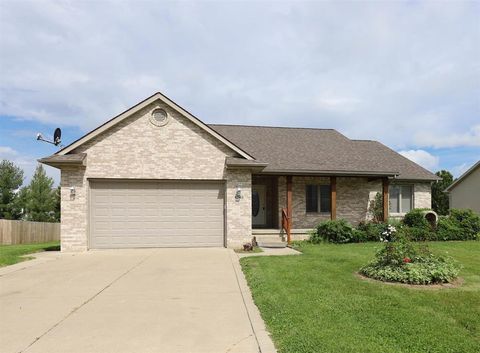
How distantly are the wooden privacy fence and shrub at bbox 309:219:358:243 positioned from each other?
18.3 metres

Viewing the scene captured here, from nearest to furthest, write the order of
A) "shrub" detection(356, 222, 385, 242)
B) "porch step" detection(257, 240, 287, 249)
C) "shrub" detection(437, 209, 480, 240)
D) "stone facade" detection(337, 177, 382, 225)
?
"porch step" detection(257, 240, 287, 249), "shrub" detection(356, 222, 385, 242), "shrub" detection(437, 209, 480, 240), "stone facade" detection(337, 177, 382, 225)

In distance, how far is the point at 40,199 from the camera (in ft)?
159

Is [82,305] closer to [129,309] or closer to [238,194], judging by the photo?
[129,309]

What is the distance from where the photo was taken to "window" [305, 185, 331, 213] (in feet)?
63.7

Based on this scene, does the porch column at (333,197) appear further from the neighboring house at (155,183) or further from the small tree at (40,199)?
the small tree at (40,199)

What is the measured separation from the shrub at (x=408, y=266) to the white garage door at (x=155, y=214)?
720 centimetres

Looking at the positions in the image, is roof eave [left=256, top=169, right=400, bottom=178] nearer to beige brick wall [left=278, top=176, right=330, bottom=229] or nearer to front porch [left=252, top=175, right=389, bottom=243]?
front porch [left=252, top=175, right=389, bottom=243]

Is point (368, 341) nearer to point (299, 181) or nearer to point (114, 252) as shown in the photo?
point (114, 252)

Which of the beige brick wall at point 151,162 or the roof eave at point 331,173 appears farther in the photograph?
the roof eave at point 331,173

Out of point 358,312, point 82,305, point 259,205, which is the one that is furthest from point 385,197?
point 82,305

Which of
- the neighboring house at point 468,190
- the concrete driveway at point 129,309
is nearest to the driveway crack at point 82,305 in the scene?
the concrete driveway at point 129,309

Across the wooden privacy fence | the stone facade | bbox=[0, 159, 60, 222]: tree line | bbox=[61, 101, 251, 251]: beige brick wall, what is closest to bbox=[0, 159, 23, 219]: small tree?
bbox=[0, 159, 60, 222]: tree line

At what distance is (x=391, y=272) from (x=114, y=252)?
944cm

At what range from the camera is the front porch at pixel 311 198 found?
748 inches
